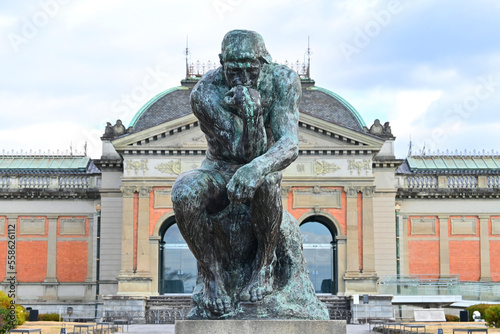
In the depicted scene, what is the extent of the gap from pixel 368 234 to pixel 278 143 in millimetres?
39493

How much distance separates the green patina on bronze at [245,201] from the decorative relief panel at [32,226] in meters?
44.8

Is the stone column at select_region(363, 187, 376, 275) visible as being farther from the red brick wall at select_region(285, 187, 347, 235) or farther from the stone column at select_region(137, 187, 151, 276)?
the stone column at select_region(137, 187, 151, 276)

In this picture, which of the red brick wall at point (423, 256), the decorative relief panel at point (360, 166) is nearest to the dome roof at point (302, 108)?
the decorative relief panel at point (360, 166)

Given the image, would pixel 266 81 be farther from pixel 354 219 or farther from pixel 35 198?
pixel 35 198

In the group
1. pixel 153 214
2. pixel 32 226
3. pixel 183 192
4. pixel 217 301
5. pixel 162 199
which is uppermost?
pixel 162 199

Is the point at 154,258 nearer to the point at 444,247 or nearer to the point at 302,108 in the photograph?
the point at 302,108

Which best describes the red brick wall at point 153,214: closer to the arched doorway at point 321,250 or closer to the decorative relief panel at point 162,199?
the decorative relief panel at point 162,199

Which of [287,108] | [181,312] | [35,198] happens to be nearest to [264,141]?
[287,108]

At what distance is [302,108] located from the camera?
4988 centimetres

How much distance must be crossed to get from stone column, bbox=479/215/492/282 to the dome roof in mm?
9553

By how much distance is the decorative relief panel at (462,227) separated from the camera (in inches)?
1987

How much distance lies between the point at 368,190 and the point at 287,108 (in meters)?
39.3

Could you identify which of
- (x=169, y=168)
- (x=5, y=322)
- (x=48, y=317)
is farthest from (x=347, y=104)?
(x=5, y=322)

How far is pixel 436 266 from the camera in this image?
5003 centimetres
